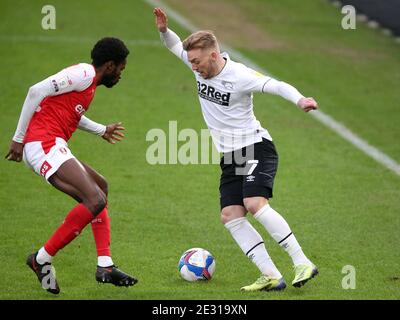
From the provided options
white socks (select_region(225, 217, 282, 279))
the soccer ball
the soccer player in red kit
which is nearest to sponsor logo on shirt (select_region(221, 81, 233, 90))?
the soccer player in red kit

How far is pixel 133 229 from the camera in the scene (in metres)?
11.3

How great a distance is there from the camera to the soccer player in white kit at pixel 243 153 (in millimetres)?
8891

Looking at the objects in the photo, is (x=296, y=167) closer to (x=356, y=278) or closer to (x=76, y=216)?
(x=356, y=278)

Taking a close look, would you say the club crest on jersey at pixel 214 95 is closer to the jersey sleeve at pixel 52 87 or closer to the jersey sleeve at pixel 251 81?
the jersey sleeve at pixel 251 81

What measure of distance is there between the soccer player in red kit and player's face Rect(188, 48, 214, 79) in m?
0.67

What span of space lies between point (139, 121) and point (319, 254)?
6501 millimetres

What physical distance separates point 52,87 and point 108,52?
66 centimetres

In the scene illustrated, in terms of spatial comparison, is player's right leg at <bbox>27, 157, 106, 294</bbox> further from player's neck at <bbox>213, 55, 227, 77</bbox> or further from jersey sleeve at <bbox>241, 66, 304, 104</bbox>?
jersey sleeve at <bbox>241, 66, 304, 104</bbox>

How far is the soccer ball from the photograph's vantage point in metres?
9.30

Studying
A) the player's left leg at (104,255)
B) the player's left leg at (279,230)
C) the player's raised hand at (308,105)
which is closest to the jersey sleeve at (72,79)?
the player's left leg at (104,255)

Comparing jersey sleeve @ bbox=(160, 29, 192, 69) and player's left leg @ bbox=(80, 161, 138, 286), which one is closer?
player's left leg @ bbox=(80, 161, 138, 286)

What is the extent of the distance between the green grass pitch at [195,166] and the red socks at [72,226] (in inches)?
19.9

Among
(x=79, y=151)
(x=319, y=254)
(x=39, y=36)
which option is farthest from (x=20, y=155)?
(x=39, y=36)

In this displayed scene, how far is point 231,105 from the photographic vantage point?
9055 mm
